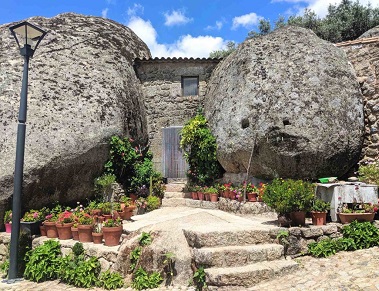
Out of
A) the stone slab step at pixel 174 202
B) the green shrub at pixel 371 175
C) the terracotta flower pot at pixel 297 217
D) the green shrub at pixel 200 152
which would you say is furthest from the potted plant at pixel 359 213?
the stone slab step at pixel 174 202

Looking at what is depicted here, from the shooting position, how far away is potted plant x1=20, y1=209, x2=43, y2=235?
7.67 meters

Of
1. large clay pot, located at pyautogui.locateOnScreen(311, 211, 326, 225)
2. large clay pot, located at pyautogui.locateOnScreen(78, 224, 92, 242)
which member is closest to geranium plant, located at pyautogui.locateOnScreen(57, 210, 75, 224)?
large clay pot, located at pyautogui.locateOnScreen(78, 224, 92, 242)

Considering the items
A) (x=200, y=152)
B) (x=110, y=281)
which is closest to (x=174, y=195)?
(x=200, y=152)

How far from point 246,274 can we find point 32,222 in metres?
5.25

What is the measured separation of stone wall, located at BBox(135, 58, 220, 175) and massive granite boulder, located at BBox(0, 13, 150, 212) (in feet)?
2.57

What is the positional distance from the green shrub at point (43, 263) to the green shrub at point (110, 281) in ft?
3.66

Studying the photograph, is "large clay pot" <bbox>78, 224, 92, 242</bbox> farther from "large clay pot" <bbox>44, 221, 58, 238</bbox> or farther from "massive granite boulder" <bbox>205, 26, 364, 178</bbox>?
"massive granite boulder" <bbox>205, 26, 364, 178</bbox>

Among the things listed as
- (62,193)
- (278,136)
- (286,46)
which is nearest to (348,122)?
(278,136)

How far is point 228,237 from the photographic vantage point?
6.02 meters

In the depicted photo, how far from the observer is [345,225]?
648 centimetres

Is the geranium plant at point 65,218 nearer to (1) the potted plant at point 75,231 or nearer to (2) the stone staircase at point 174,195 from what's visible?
(1) the potted plant at point 75,231

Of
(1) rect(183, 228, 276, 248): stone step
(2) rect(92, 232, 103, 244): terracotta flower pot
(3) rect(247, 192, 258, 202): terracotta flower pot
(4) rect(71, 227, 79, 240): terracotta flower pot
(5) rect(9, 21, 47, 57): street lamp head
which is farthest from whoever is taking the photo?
(3) rect(247, 192, 258, 202): terracotta flower pot

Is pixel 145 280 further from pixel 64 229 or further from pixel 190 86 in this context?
pixel 190 86

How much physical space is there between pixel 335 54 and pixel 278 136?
11.1ft
